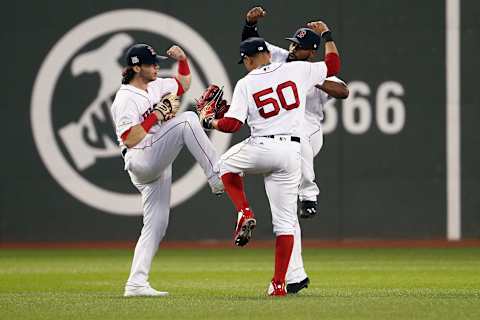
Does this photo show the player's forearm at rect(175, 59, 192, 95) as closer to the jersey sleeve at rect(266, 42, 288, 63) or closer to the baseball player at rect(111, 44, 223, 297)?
the baseball player at rect(111, 44, 223, 297)

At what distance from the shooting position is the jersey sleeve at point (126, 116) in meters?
8.05

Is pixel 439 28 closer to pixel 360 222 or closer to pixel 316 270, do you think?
pixel 360 222

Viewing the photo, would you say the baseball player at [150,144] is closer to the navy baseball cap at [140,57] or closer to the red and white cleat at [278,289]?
the navy baseball cap at [140,57]

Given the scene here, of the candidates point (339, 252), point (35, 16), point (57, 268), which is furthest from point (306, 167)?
point (35, 16)

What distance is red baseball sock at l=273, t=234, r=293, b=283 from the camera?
8.02 meters

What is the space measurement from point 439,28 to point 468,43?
39 cm

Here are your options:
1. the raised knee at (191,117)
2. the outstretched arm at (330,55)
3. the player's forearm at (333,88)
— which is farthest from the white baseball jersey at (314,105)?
the raised knee at (191,117)

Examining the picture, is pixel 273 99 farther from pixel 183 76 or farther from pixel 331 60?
pixel 183 76

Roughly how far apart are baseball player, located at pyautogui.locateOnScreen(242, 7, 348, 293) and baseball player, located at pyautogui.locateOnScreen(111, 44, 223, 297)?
2.34ft

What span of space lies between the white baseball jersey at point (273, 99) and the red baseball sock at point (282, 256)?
742mm

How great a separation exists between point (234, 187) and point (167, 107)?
2.40 ft

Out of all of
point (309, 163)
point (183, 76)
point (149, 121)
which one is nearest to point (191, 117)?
point (149, 121)

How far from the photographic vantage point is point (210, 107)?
27.1 ft

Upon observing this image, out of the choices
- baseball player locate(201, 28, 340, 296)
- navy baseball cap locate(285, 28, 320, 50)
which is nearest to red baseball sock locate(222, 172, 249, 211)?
baseball player locate(201, 28, 340, 296)
